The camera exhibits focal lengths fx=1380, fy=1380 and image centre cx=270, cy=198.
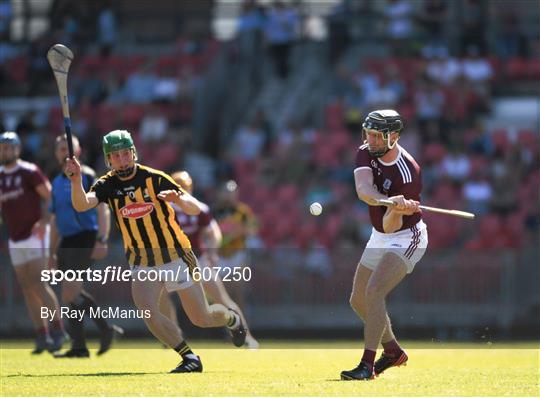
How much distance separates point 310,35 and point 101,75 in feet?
15.1

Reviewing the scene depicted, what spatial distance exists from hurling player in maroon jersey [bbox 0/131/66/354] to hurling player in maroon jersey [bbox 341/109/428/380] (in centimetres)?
495

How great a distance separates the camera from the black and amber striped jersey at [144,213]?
1245cm

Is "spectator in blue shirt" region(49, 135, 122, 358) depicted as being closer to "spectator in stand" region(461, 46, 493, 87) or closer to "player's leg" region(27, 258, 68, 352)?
"player's leg" region(27, 258, 68, 352)

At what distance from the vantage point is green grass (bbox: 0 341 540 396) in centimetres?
1080

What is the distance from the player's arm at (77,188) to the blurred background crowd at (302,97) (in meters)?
9.84

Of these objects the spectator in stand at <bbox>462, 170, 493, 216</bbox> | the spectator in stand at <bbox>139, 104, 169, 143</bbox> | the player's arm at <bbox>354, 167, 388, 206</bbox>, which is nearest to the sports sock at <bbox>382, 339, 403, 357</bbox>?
the player's arm at <bbox>354, 167, 388, 206</bbox>

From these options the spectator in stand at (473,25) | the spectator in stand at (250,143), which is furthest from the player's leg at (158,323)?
the spectator in stand at (473,25)

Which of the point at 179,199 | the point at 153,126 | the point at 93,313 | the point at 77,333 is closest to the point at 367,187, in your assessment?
the point at 179,199

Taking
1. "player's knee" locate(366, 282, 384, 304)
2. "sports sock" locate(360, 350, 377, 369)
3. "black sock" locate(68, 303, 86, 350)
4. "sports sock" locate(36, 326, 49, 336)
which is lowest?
"sports sock" locate(36, 326, 49, 336)

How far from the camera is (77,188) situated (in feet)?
40.0

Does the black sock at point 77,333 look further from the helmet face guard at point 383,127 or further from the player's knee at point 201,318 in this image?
the helmet face guard at point 383,127

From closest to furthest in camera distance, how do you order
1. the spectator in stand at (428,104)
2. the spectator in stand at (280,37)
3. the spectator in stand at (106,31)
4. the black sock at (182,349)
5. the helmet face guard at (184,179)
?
the black sock at (182,349) → the helmet face guard at (184,179) → the spectator in stand at (428,104) → the spectator in stand at (280,37) → the spectator in stand at (106,31)

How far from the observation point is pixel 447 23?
27.9m

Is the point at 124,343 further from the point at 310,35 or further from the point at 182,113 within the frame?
the point at 310,35
